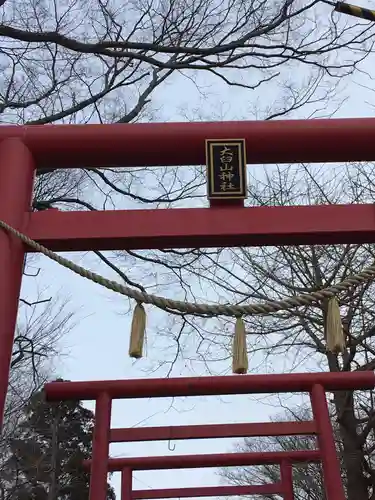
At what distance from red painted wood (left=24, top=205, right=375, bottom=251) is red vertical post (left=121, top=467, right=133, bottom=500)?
512 centimetres

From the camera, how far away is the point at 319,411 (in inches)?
229

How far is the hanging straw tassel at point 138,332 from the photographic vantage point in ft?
9.28

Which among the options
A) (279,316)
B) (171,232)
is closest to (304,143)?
(171,232)

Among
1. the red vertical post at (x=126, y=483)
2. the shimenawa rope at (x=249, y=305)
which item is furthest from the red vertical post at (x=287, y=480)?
the shimenawa rope at (x=249, y=305)

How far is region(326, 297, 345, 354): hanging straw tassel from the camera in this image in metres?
2.75

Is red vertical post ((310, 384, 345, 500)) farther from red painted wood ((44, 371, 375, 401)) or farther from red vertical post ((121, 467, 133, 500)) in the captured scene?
red vertical post ((121, 467, 133, 500))

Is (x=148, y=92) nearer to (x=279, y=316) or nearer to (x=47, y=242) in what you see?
(x=47, y=242)

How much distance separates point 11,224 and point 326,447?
4.10m

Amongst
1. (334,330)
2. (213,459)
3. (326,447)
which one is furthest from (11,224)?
(213,459)

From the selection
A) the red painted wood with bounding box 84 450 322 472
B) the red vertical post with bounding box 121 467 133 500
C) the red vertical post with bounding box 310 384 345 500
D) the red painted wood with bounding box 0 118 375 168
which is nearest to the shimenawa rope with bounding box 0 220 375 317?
the red painted wood with bounding box 0 118 375 168

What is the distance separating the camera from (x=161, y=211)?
125 inches

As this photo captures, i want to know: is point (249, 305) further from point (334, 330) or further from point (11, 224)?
point (11, 224)

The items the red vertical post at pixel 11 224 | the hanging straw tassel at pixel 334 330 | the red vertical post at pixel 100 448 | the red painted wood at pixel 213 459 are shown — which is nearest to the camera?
the hanging straw tassel at pixel 334 330

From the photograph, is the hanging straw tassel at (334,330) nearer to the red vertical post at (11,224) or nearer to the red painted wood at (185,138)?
the red painted wood at (185,138)
